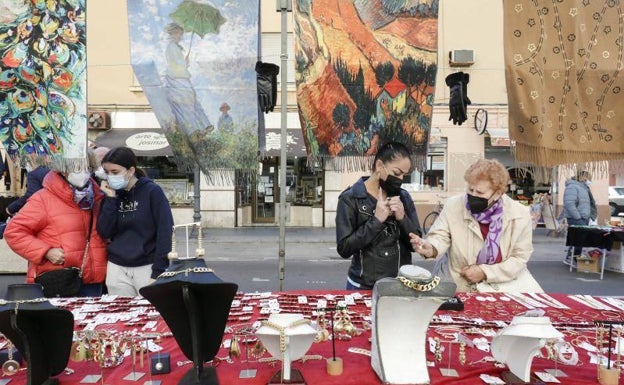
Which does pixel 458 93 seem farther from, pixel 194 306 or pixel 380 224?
pixel 194 306

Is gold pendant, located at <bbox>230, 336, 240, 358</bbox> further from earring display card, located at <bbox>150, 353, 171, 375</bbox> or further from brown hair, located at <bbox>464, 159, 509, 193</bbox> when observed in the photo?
brown hair, located at <bbox>464, 159, 509, 193</bbox>

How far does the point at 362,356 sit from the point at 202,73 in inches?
73.4

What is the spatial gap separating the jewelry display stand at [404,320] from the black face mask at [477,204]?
3.59 feet

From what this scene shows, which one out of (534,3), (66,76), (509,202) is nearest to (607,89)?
(534,3)

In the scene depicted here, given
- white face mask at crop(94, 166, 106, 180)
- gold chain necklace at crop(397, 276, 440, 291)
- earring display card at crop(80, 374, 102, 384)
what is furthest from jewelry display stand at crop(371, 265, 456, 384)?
white face mask at crop(94, 166, 106, 180)

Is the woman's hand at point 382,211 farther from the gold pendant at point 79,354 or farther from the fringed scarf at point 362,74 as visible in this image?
the gold pendant at point 79,354

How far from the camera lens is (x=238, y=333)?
186cm

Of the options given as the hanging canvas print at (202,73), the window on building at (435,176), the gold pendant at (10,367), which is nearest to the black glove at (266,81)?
the hanging canvas print at (202,73)

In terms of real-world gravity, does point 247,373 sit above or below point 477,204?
below

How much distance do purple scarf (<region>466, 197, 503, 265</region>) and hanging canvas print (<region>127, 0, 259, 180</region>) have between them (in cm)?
138

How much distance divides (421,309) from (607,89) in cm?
192

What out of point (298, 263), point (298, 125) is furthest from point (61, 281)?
point (298, 125)

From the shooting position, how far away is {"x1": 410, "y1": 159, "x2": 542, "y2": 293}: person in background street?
2510 mm

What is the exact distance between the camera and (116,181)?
8.61 feet
